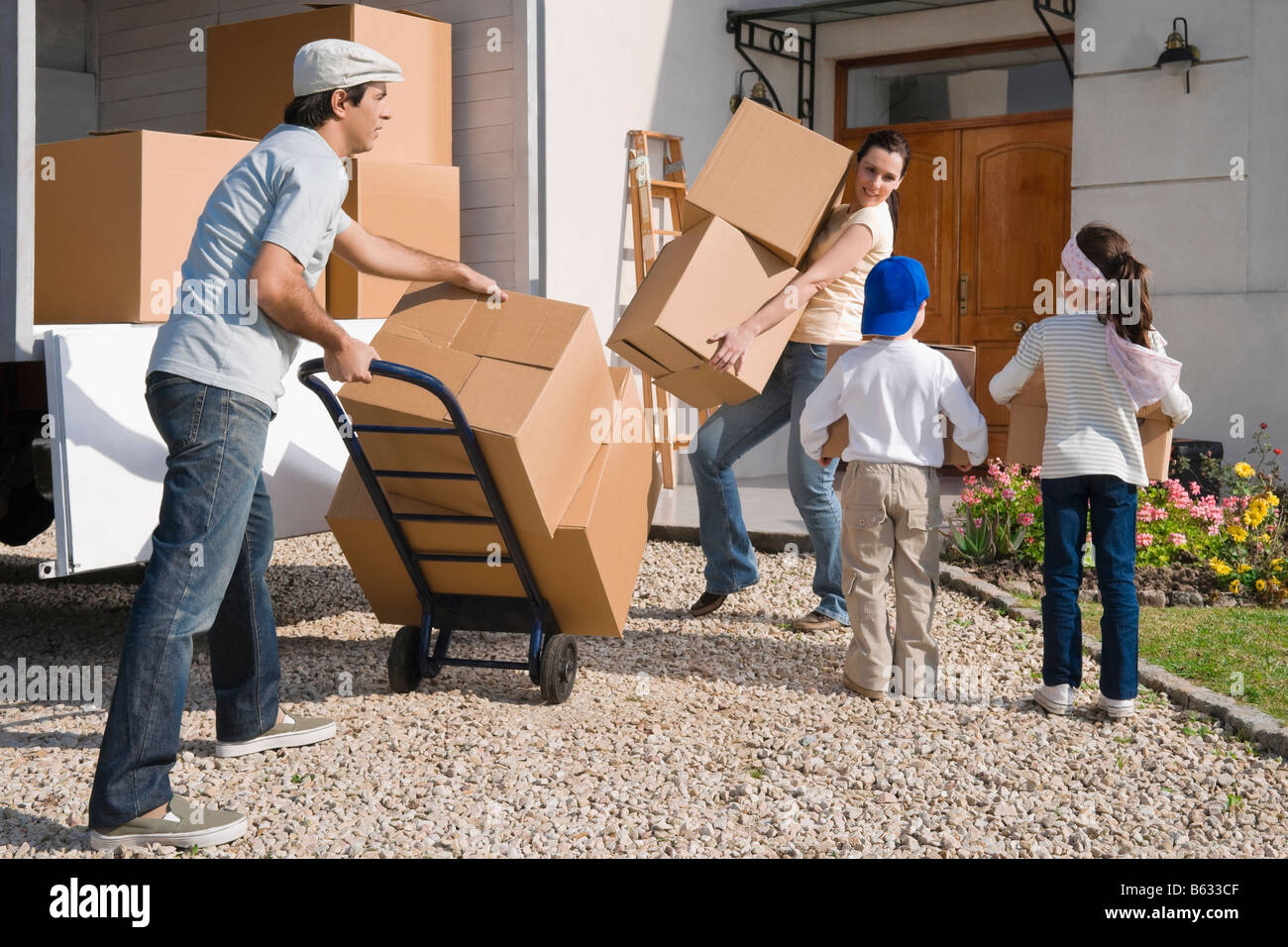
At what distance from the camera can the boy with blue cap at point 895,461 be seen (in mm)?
3594

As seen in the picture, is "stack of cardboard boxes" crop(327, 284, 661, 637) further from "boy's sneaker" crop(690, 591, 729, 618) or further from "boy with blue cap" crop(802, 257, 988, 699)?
"boy's sneaker" crop(690, 591, 729, 618)

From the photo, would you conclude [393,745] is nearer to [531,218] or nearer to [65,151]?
[65,151]

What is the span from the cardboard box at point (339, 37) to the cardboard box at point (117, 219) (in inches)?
39.9

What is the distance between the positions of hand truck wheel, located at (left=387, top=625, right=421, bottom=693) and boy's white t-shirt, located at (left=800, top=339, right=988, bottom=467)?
136 cm

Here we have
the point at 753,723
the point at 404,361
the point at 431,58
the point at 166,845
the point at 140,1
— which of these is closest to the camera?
the point at 166,845

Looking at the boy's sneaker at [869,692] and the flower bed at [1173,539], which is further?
the flower bed at [1173,539]

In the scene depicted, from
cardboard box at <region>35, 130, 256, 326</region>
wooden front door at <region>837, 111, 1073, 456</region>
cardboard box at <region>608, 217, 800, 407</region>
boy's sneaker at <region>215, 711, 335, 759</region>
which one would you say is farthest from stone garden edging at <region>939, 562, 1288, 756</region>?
wooden front door at <region>837, 111, 1073, 456</region>

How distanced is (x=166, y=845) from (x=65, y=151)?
99.2 inches

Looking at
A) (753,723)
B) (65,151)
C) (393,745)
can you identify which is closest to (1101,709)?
(753,723)

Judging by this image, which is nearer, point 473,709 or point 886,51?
point 473,709

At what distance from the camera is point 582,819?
278 cm

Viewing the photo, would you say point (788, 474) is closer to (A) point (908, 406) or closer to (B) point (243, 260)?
(A) point (908, 406)

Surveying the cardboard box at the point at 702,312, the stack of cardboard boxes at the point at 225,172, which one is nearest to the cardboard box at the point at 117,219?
the stack of cardboard boxes at the point at 225,172

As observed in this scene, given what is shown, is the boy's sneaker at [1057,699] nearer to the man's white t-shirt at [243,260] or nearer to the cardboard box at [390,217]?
the man's white t-shirt at [243,260]
